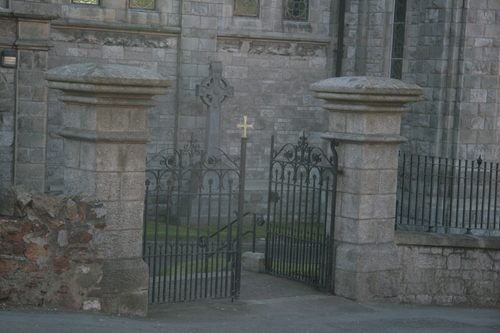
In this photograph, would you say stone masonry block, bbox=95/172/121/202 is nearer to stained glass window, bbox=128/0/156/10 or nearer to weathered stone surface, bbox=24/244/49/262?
weathered stone surface, bbox=24/244/49/262

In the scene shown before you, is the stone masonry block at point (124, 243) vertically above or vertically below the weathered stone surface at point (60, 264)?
above

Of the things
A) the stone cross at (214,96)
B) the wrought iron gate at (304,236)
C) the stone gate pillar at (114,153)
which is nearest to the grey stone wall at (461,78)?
the stone cross at (214,96)

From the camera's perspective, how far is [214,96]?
18250 millimetres

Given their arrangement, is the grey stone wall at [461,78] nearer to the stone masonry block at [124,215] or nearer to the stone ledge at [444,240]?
the stone ledge at [444,240]

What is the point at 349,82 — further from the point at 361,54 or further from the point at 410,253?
the point at 361,54

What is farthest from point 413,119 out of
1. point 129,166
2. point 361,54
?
point 129,166

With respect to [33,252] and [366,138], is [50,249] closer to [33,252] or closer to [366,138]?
[33,252]

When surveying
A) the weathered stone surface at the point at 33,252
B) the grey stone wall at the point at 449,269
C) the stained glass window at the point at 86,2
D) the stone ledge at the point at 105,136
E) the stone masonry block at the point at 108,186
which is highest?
the stained glass window at the point at 86,2

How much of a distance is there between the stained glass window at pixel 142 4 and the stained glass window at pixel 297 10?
3092 mm

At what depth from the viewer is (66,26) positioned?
56.9 feet

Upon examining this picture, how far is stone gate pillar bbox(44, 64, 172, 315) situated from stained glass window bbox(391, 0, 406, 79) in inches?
398

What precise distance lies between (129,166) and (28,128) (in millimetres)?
6379

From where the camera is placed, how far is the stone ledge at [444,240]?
443 inches

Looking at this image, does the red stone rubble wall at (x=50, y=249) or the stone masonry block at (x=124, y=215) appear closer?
the red stone rubble wall at (x=50, y=249)
